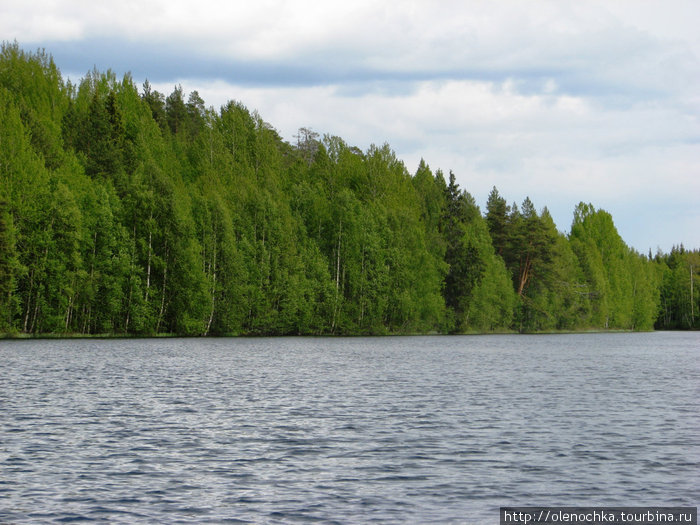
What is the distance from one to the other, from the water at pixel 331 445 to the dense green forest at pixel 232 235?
43.3 metres

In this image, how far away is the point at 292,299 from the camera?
356ft

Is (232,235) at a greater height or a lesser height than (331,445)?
greater

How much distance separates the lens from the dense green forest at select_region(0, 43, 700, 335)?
87.1m

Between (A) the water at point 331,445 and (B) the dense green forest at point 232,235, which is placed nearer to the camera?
(A) the water at point 331,445

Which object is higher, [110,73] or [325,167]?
[110,73]

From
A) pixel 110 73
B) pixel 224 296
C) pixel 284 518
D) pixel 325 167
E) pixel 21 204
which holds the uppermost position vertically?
pixel 110 73

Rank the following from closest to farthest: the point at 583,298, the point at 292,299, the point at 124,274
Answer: the point at 124,274
the point at 292,299
the point at 583,298

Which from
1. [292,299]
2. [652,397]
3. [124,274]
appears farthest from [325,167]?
[652,397]

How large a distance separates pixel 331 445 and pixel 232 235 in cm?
8068

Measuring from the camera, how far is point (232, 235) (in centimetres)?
10206

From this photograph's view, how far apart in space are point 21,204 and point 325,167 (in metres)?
59.2

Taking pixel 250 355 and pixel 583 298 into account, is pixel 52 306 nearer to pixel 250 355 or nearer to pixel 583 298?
pixel 250 355

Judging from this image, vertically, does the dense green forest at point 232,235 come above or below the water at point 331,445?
above

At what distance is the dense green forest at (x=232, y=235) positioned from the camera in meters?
87.1
